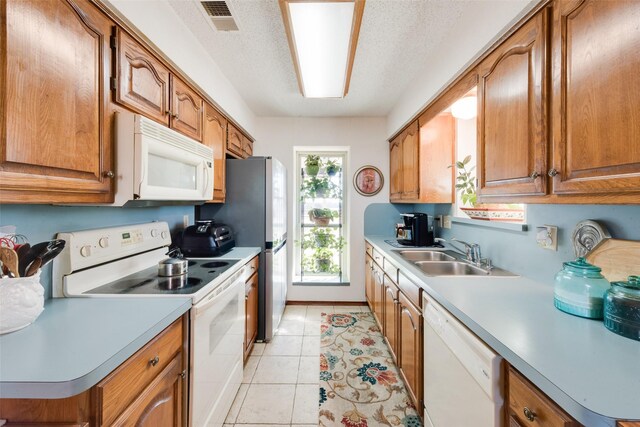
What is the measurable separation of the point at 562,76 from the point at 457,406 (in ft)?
4.35

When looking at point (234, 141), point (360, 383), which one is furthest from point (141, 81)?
point (360, 383)

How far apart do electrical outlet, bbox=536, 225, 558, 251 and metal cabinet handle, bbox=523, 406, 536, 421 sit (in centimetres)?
89

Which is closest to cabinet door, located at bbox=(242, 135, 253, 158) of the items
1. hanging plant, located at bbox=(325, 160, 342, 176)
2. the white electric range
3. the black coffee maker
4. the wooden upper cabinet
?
hanging plant, located at bbox=(325, 160, 342, 176)

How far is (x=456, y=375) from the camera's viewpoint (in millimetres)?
1088

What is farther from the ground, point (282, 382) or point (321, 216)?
point (321, 216)

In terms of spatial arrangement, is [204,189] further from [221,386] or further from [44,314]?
[221,386]

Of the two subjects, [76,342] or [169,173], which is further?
[169,173]

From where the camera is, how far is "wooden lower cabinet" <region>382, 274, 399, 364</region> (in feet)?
6.42

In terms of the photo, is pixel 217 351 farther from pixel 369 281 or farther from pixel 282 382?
pixel 369 281

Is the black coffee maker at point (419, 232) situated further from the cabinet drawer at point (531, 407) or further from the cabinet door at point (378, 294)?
the cabinet drawer at point (531, 407)

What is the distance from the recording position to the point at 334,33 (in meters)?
1.54

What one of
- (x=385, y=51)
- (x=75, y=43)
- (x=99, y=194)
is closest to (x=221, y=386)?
(x=99, y=194)

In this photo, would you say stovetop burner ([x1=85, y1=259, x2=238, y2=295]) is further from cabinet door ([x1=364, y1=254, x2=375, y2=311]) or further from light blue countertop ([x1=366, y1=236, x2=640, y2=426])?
cabinet door ([x1=364, y1=254, x2=375, y2=311])

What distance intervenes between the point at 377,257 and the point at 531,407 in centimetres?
191
